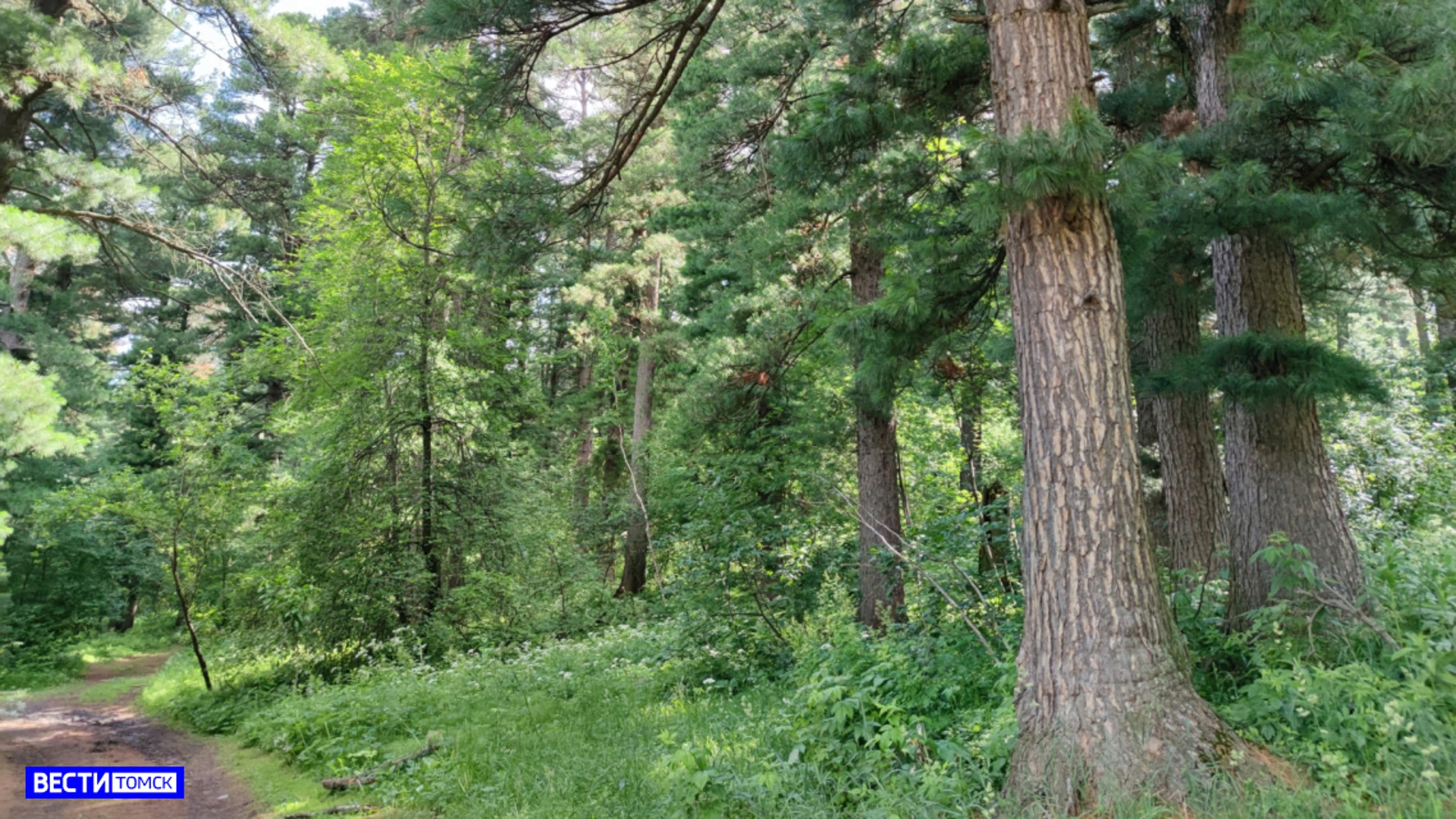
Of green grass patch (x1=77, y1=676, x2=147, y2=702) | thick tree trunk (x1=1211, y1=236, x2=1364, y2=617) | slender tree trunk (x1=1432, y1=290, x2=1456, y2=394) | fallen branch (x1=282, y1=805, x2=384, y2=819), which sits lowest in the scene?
green grass patch (x1=77, y1=676, x2=147, y2=702)

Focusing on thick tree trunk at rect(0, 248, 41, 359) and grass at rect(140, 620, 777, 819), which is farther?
thick tree trunk at rect(0, 248, 41, 359)

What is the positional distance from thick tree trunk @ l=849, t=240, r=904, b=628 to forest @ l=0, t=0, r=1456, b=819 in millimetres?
60

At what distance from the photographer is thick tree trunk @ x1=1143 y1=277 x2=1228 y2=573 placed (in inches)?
281

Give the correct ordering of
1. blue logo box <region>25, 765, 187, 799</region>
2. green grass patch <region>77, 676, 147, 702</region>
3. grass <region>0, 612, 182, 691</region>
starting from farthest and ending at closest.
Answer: grass <region>0, 612, 182, 691</region> < green grass patch <region>77, 676, 147, 702</region> < blue logo box <region>25, 765, 187, 799</region>

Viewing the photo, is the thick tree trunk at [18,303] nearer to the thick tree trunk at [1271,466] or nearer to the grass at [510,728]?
the grass at [510,728]

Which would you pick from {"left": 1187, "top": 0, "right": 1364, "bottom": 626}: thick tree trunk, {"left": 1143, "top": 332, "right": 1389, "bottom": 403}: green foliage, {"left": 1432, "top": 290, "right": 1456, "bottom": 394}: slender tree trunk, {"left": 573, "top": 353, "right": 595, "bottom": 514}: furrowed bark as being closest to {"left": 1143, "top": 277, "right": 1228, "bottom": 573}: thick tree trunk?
{"left": 1187, "top": 0, "right": 1364, "bottom": 626}: thick tree trunk

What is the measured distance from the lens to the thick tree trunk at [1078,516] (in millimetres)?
3213

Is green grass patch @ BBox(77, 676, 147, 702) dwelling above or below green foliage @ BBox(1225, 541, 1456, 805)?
below

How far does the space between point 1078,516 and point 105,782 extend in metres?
9.42

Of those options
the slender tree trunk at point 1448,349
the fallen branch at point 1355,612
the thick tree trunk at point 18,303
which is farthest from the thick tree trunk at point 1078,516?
the thick tree trunk at point 18,303

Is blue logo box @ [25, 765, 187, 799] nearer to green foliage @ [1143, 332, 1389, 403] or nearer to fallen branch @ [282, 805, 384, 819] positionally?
fallen branch @ [282, 805, 384, 819]

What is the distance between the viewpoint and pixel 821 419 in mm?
10227

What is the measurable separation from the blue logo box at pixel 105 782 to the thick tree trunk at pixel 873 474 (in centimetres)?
694

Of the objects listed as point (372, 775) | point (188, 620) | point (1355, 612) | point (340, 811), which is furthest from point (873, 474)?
point (188, 620)
